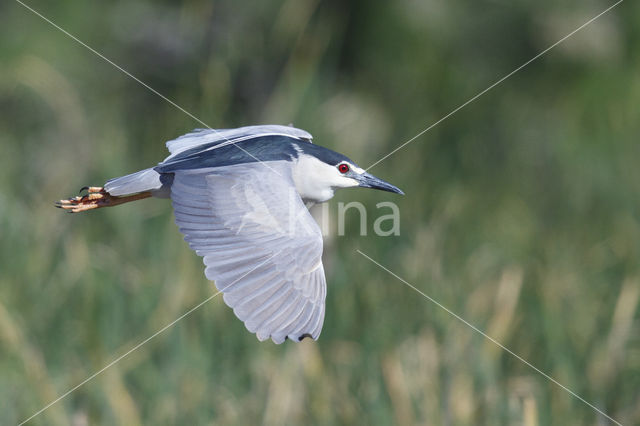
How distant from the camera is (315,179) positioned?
55cm

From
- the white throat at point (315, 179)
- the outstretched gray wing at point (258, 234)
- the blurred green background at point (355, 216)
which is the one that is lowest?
the blurred green background at point (355, 216)

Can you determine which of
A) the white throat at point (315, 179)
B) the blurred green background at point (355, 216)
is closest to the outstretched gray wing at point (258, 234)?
the white throat at point (315, 179)

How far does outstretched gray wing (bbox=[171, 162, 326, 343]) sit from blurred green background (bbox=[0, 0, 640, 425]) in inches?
29.0

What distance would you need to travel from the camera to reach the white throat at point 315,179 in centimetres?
55

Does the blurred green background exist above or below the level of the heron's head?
below

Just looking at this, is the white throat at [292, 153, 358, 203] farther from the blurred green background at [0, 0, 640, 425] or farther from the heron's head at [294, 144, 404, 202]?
the blurred green background at [0, 0, 640, 425]

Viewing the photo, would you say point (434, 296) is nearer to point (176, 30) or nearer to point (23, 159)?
point (176, 30)

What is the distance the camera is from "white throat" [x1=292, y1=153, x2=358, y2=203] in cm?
55

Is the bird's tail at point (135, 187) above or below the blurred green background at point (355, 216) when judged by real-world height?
above

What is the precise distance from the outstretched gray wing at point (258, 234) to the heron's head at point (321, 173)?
0.01 metres

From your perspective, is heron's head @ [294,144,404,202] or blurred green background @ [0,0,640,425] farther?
blurred green background @ [0,0,640,425]

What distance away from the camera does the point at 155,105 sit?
8.52 ft

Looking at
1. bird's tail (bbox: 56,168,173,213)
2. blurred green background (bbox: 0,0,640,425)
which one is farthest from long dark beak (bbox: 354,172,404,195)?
blurred green background (bbox: 0,0,640,425)

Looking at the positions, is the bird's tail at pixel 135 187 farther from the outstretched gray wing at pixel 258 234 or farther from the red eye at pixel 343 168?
the red eye at pixel 343 168
